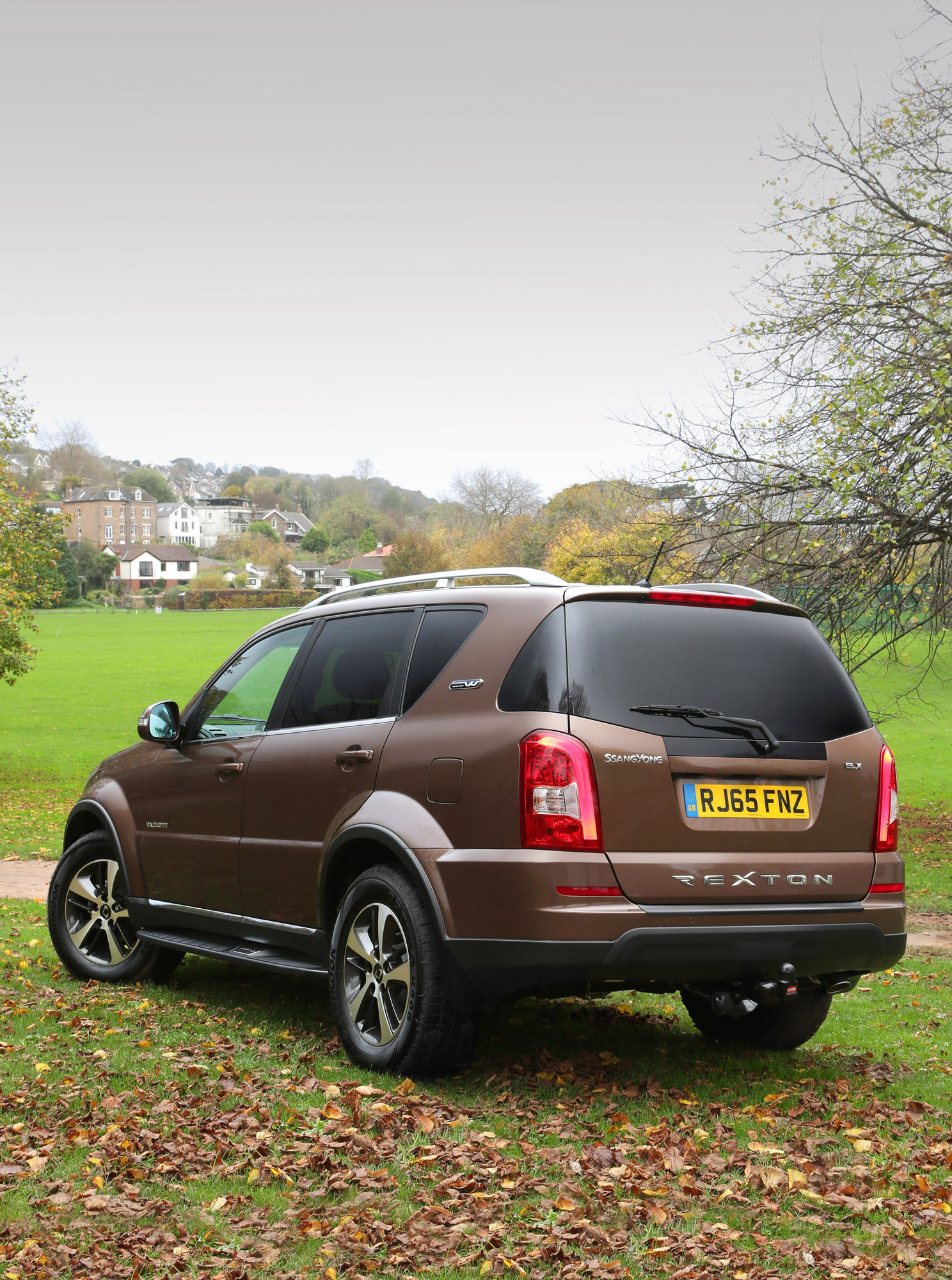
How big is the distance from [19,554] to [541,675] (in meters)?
19.1

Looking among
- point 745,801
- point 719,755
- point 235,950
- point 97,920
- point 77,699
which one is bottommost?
point 77,699

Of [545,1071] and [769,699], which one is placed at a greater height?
[769,699]

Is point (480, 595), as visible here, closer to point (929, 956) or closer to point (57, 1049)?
point (57, 1049)

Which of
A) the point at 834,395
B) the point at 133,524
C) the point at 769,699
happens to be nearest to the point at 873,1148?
the point at 769,699

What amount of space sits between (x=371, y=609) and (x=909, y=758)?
28.1 m

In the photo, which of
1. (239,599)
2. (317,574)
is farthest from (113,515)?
(239,599)

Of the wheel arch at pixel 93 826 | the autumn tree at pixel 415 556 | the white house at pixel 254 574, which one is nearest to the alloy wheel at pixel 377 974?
the wheel arch at pixel 93 826

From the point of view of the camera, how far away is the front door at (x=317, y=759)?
5.49 metres

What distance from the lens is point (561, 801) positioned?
14.9 feet

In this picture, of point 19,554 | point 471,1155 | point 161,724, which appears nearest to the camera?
point 471,1155

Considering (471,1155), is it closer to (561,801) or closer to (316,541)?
(561,801)

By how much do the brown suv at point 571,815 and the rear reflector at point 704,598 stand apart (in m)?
0.01

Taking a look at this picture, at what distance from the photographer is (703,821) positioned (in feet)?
15.4

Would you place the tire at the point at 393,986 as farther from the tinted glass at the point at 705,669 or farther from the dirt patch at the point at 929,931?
the dirt patch at the point at 929,931
